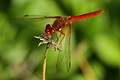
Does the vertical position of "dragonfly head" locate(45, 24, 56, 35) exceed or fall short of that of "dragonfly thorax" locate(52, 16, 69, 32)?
it falls short

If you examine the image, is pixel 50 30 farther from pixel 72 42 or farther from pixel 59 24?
pixel 72 42

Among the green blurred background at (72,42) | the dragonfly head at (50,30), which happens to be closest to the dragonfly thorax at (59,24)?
the dragonfly head at (50,30)

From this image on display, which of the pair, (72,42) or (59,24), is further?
(72,42)

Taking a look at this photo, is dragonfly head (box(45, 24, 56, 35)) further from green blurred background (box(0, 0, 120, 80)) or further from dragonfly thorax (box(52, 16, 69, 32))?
green blurred background (box(0, 0, 120, 80))

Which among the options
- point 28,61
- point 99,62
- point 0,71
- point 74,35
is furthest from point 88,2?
point 0,71

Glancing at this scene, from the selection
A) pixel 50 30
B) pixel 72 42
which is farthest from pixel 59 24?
pixel 72 42

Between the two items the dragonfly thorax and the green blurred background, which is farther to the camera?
the green blurred background

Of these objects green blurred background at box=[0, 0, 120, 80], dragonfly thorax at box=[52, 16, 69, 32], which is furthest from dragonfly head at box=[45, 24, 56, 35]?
green blurred background at box=[0, 0, 120, 80]

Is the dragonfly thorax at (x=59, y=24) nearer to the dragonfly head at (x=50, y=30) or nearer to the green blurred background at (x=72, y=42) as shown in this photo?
the dragonfly head at (x=50, y=30)
